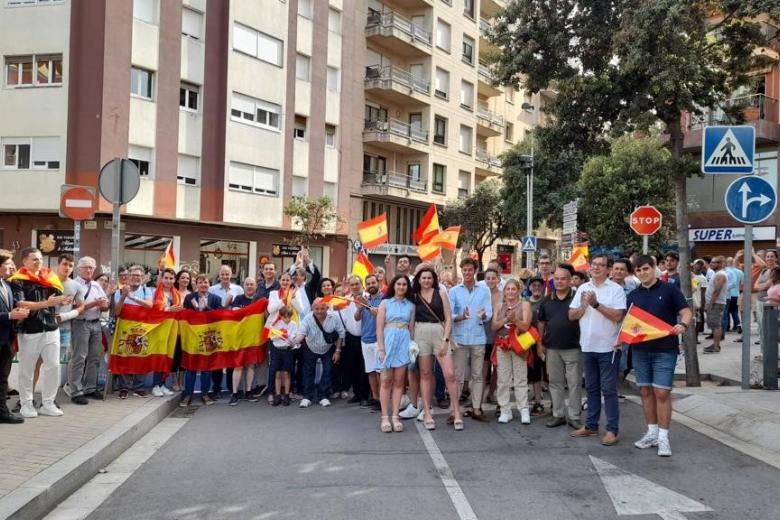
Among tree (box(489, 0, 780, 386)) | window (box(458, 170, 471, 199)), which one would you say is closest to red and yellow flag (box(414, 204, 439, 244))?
tree (box(489, 0, 780, 386))

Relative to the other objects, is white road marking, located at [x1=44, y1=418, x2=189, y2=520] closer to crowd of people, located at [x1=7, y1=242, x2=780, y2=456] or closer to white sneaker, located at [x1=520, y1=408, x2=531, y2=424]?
crowd of people, located at [x1=7, y1=242, x2=780, y2=456]

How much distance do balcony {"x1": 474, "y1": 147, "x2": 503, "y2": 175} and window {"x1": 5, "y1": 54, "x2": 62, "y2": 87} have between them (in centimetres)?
2731

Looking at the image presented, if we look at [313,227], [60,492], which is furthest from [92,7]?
[60,492]

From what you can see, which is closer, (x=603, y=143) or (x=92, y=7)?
(x=603, y=143)

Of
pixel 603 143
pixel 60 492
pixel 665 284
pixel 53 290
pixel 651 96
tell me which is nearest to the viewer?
pixel 60 492

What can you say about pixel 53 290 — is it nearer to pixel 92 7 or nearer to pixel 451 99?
pixel 92 7

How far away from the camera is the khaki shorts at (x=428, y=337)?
8352 mm

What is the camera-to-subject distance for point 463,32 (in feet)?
147

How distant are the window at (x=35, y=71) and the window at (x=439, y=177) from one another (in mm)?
22377

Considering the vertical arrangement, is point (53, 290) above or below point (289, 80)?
below

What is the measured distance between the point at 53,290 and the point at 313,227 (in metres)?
23.8

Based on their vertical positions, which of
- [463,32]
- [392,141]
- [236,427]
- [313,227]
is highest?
[463,32]

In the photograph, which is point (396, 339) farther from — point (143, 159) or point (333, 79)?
point (333, 79)

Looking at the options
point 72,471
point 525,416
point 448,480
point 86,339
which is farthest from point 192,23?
point 448,480
